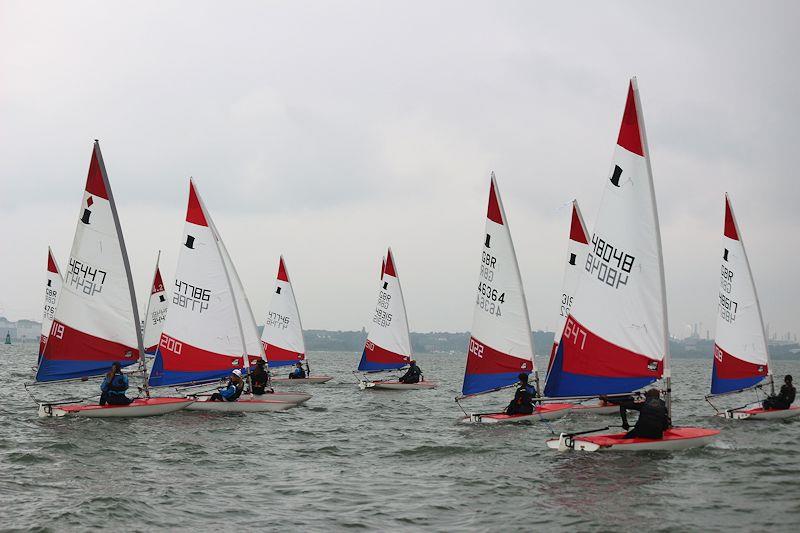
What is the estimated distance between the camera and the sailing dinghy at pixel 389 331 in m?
40.5

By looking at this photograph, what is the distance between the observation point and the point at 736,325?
26.0m

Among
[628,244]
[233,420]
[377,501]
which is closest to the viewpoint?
[377,501]

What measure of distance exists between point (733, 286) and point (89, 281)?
2067 cm

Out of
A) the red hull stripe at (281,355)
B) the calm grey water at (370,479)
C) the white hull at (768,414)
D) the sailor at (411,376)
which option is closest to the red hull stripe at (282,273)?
the red hull stripe at (281,355)

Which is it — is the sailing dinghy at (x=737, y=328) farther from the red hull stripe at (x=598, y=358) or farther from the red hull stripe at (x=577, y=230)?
the red hull stripe at (x=598, y=358)

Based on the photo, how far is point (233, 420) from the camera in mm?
23297

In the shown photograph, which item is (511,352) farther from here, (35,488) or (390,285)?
(390,285)

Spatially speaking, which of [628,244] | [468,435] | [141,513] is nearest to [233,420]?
[468,435]

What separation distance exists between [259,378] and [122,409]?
603cm

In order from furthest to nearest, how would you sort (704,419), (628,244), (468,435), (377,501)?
(704,419) → (468,435) → (628,244) → (377,501)

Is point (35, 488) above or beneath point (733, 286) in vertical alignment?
beneath

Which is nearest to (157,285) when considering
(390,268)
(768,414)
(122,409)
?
(390,268)

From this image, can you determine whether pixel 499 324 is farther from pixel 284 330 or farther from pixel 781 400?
pixel 284 330

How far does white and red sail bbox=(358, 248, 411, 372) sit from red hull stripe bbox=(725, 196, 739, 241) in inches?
711
